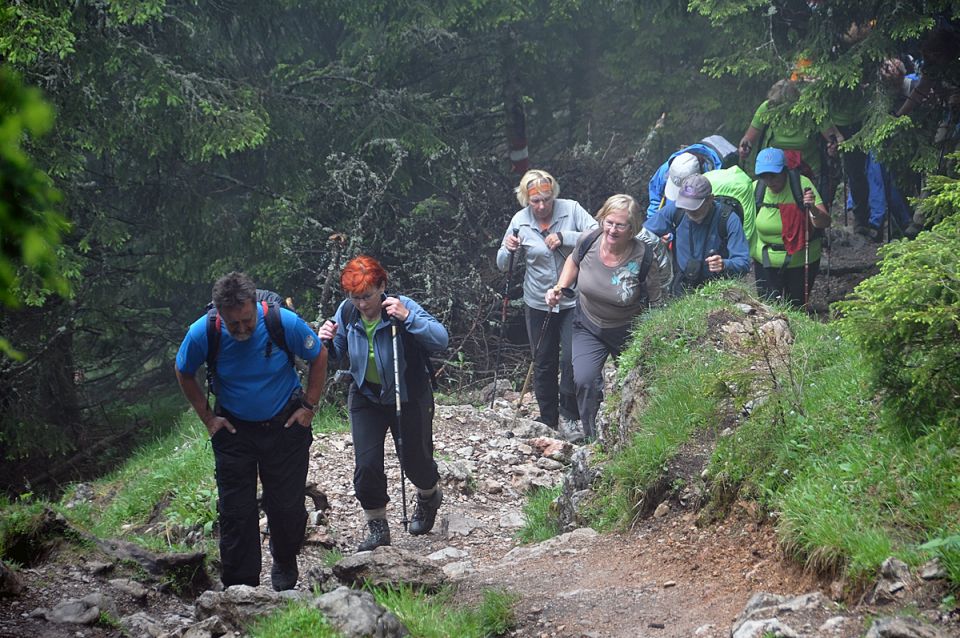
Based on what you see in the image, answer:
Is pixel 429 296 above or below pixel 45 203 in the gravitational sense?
below

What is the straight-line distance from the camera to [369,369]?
23.2 feet

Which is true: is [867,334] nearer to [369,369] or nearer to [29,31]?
[369,369]

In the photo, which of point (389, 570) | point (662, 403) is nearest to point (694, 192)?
point (662, 403)

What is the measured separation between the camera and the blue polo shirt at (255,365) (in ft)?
20.2

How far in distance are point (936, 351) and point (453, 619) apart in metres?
2.65

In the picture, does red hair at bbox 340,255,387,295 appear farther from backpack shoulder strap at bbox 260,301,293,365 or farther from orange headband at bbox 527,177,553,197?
orange headband at bbox 527,177,553,197

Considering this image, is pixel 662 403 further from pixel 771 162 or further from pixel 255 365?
pixel 771 162

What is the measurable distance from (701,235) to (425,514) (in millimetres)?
3931

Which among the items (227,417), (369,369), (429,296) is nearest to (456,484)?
(369,369)

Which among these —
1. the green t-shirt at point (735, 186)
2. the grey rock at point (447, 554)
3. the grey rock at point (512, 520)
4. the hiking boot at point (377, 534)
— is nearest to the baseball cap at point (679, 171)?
the green t-shirt at point (735, 186)

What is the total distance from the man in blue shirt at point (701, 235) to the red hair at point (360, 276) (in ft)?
11.9

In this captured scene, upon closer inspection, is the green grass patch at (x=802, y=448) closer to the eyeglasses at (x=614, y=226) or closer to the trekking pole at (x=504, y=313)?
the eyeglasses at (x=614, y=226)

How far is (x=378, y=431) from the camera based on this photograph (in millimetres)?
7281

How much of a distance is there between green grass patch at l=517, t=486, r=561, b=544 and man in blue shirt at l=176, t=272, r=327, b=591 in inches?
77.0
